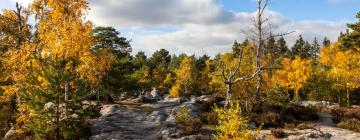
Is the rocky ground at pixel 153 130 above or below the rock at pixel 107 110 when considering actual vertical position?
below

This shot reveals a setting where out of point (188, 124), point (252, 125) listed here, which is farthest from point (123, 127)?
point (252, 125)

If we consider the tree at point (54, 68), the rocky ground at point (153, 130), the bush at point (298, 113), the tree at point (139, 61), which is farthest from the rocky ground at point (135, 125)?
the tree at point (139, 61)

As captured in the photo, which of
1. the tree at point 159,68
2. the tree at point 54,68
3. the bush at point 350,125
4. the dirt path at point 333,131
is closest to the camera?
the tree at point 54,68

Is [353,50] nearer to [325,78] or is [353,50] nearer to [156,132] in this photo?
[325,78]

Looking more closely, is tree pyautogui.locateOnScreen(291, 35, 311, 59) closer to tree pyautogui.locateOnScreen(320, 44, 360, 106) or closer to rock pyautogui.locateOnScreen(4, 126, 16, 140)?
tree pyautogui.locateOnScreen(320, 44, 360, 106)

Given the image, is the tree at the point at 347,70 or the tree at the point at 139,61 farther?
the tree at the point at 139,61

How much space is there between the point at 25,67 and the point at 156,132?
36.2ft

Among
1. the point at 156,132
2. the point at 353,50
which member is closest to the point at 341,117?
the point at 353,50

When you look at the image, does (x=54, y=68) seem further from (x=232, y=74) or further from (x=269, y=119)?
(x=269, y=119)

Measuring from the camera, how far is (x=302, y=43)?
12138 centimetres

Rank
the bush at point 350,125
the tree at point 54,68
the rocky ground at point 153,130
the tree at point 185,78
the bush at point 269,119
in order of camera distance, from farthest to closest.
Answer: the tree at point 185,78
the bush at point 269,119
the bush at point 350,125
the rocky ground at point 153,130
the tree at point 54,68

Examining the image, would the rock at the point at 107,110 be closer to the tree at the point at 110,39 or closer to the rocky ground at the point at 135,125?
the rocky ground at the point at 135,125

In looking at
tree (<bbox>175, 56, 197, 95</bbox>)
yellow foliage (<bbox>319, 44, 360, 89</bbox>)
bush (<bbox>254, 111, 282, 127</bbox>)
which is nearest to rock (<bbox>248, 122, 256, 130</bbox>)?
bush (<bbox>254, 111, 282, 127</bbox>)

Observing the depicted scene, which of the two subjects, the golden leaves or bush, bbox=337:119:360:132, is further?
the golden leaves
